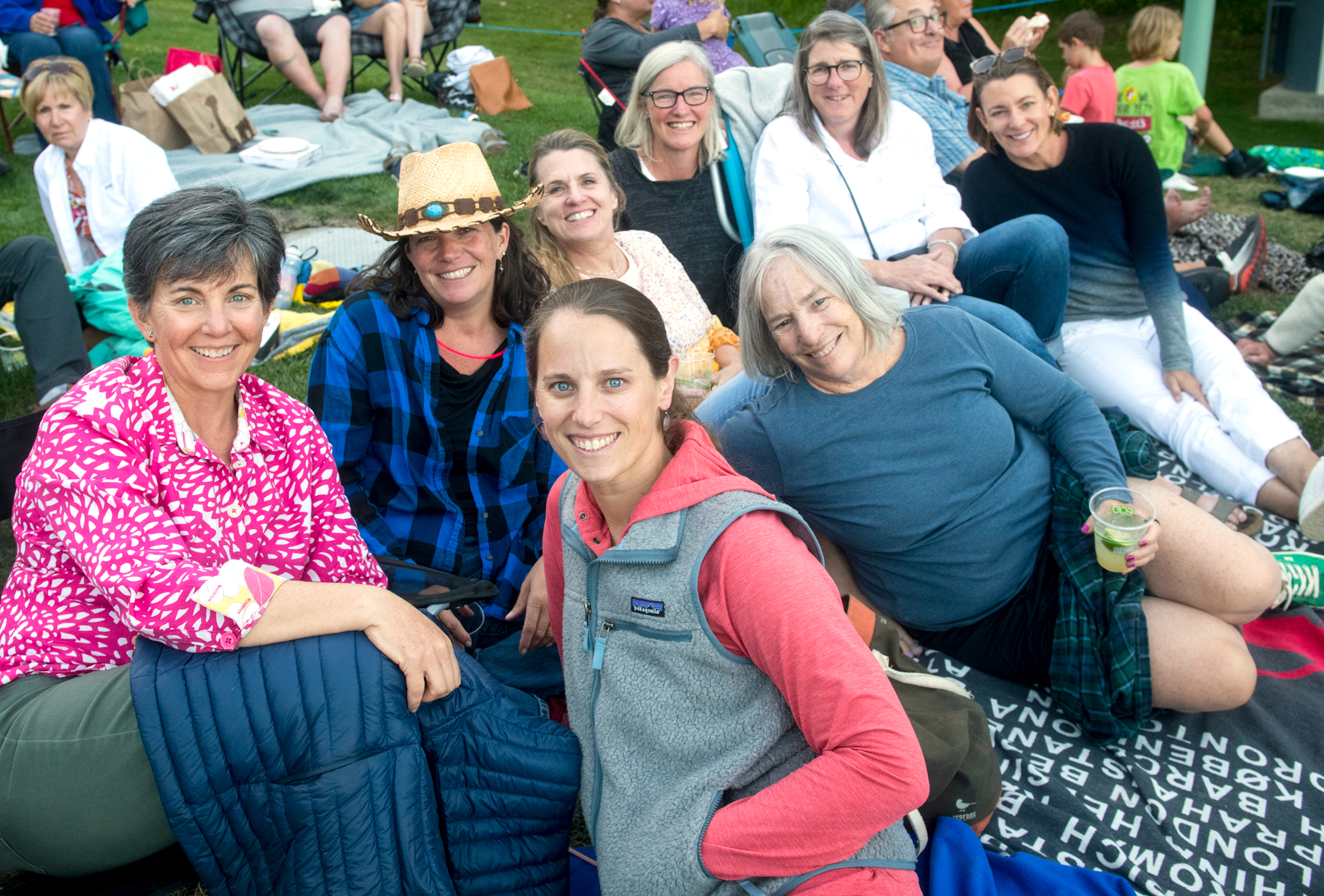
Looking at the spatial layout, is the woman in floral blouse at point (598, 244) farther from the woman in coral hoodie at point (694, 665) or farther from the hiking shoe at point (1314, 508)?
the hiking shoe at point (1314, 508)

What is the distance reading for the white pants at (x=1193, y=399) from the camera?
350 centimetres

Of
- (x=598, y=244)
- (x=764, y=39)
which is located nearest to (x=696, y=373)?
(x=598, y=244)

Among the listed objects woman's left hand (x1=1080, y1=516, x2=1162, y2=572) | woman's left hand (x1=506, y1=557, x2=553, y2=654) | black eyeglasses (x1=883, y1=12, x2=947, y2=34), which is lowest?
woman's left hand (x1=506, y1=557, x2=553, y2=654)

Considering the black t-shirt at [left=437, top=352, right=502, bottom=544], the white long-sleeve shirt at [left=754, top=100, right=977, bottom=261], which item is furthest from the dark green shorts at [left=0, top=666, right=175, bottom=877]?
the white long-sleeve shirt at [left=754, top=100, right=977, bottom=261]

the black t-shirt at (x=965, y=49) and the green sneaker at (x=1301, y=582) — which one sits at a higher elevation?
the black t-shirt at (x=965, y=49)

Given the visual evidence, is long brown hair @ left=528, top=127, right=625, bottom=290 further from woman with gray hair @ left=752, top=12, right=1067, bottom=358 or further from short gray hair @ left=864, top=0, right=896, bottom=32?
short gray hair @ left=864, top=0, right=896, bottom=32

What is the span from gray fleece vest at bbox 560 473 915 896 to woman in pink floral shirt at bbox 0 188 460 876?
1.17 ft

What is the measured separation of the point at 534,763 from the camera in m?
1.85

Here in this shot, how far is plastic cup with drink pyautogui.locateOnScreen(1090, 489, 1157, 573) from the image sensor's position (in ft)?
7.66

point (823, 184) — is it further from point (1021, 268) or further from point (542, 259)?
point (542, 259)

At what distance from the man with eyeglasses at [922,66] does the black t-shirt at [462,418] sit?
11.0ft

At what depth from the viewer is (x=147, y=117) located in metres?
6.95

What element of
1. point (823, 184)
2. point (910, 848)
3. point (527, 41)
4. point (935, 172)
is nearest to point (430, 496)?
point (910, 848)

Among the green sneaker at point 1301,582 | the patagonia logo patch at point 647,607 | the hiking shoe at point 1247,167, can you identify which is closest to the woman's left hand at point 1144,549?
the green sneaker at point 1301,582
